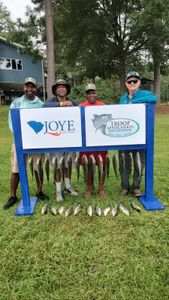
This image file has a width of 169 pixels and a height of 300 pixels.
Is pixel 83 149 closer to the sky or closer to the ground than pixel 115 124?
closer to the ground

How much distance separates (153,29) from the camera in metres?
17.5

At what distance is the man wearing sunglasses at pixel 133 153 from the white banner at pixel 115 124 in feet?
0.92

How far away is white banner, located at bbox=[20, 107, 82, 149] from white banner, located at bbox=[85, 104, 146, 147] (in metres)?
0.16

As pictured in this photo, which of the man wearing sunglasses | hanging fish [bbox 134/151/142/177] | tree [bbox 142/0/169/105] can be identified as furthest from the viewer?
tree [bbox 142/0/169/105]

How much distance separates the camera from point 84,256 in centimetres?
287

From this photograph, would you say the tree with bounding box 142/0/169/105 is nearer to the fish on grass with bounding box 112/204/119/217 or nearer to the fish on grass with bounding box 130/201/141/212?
the fish on grass with bounding box 130/201/141/212

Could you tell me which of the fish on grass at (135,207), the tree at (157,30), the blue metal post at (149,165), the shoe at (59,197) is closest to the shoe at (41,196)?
the shoe at (59,197)

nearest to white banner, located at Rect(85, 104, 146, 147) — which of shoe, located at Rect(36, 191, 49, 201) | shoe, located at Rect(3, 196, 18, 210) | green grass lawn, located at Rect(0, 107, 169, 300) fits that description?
green grass lawn, located at Rect(0, 107, 169, 300)

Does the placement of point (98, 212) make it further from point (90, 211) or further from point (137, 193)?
point (137, 193)

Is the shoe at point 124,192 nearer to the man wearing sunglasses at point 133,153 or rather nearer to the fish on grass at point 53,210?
the man wearing sunglasses at point 133,153

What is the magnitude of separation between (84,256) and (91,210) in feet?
2.99

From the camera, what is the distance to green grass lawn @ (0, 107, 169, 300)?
97.6 inches

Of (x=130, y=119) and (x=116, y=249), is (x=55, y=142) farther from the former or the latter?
(x=116, y=249)

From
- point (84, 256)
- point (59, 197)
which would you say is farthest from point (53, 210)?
point (84, 256)
